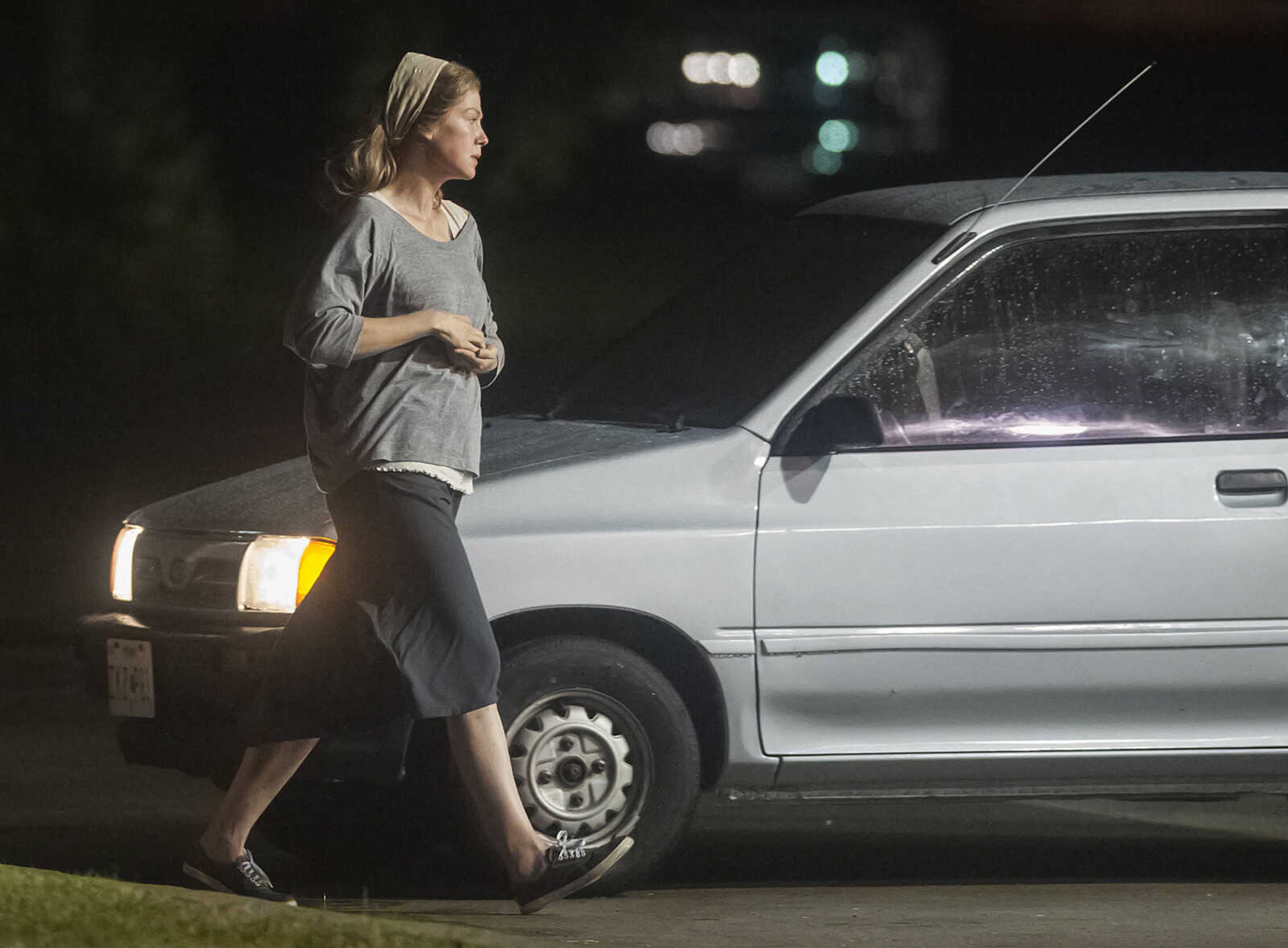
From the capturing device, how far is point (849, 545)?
6035 mm

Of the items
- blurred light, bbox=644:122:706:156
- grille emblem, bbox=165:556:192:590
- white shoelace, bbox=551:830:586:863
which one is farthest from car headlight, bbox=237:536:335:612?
blurred light, bbox=644:122:706:156

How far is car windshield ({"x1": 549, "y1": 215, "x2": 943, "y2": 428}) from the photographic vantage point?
20.9 ft

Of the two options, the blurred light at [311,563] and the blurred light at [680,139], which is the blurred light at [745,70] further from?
the blurred light at [311,563]

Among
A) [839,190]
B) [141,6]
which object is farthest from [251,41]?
[839,190]

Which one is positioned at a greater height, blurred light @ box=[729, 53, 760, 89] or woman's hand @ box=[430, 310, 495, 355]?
blurred light @ box=[729, 53, 760, 89]

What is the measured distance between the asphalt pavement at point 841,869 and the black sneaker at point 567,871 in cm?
9

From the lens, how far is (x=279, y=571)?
605 cm

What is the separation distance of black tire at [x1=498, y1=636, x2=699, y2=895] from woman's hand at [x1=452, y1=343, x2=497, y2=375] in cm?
71

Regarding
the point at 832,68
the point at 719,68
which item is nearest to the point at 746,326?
the point at 832,68

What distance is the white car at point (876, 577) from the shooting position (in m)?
6.02

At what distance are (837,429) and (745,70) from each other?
64927 mm

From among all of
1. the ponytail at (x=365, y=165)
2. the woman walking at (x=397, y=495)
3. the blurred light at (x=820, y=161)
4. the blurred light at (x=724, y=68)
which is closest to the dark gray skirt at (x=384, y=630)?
the woman walking at (x=397, y=495)

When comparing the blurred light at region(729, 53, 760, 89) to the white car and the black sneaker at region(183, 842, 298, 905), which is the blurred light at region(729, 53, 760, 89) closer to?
the white car

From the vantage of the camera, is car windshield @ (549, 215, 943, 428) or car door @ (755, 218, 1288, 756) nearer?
car door @ (755, 218, 1288, 756)
